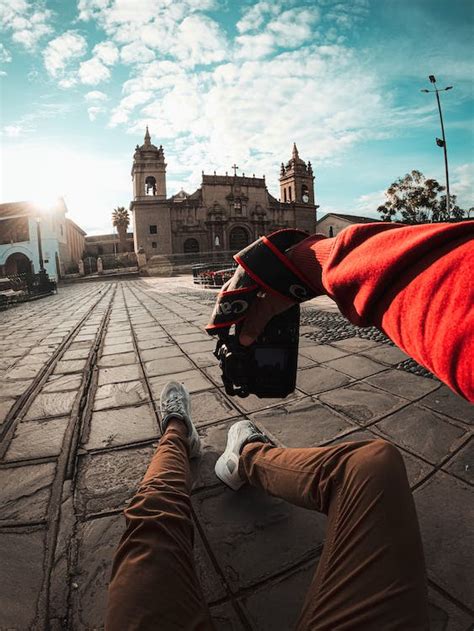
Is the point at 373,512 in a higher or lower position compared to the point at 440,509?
higher

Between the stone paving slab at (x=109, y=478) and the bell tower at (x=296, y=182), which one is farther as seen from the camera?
the bell tower at (x=296, y=182)

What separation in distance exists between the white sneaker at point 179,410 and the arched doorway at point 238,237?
1326 inches

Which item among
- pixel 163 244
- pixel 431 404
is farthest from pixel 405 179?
pixel 431 404

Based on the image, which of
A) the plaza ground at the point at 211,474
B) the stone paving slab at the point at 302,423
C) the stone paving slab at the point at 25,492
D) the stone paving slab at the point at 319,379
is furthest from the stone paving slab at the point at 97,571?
the stone paving slab at the point at 319,379

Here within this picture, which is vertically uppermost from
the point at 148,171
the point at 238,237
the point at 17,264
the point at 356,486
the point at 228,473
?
the point at 148,171

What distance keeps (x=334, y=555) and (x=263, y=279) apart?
2.65 ft

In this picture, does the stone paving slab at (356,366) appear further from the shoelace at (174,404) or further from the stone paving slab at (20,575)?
the stone paving slab at (20,575)

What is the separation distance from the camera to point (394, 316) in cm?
55

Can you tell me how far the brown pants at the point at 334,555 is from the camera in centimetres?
76

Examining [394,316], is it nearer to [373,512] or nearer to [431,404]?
[373,512]

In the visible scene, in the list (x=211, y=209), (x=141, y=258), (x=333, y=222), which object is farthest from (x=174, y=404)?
(x=333, y=222)

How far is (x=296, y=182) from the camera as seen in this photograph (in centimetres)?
3856

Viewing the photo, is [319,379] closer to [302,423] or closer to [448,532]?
[302,423]

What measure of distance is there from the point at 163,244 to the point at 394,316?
111 ft
